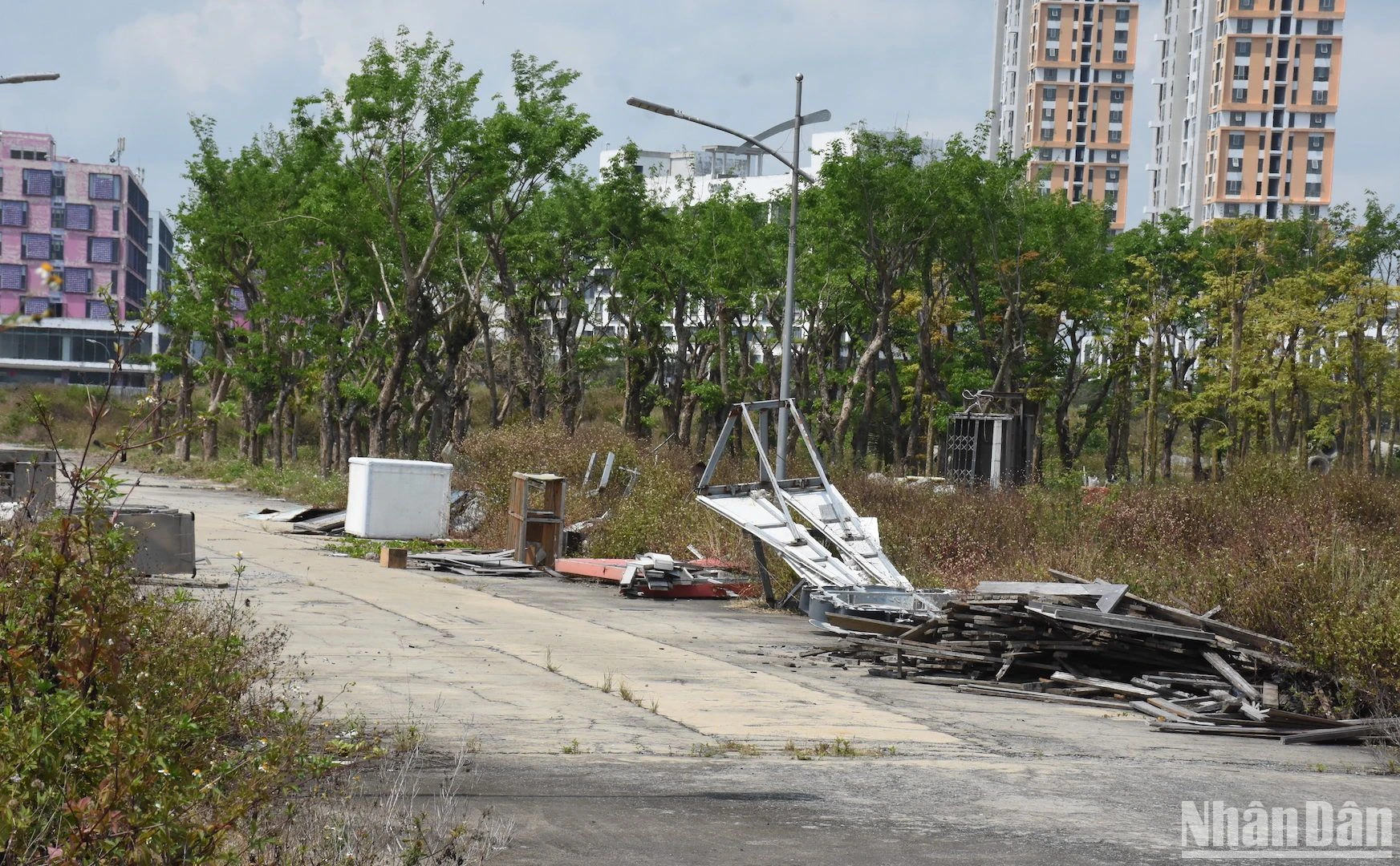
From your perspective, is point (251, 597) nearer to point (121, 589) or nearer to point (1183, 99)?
point (121, 589)

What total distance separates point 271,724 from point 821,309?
4404 centimetres

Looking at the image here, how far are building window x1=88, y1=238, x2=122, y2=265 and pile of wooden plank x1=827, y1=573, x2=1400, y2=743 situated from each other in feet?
439

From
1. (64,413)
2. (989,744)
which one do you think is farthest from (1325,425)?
(64,413)

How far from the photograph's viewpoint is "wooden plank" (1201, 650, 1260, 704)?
479 inches

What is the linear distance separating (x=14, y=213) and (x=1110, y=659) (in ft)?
446

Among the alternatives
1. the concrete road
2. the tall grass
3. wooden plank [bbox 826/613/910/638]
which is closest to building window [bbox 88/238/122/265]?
the tall grass

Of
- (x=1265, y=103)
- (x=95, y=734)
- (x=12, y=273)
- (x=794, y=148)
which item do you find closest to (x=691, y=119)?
(x=794, y=148)

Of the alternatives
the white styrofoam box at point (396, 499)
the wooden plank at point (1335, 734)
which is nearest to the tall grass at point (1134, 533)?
the wooden plank at point (1335, 734)

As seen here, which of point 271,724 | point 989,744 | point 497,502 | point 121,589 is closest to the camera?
point 121,589

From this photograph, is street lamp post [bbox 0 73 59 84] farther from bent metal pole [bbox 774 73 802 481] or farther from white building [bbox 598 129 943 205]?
white building [bbox 598 129 943 205]

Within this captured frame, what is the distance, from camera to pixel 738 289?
52031 mm

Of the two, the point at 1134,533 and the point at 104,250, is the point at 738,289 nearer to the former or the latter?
the point at 1134,533

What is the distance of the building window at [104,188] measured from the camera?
135 m

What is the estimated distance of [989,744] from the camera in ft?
34.0
